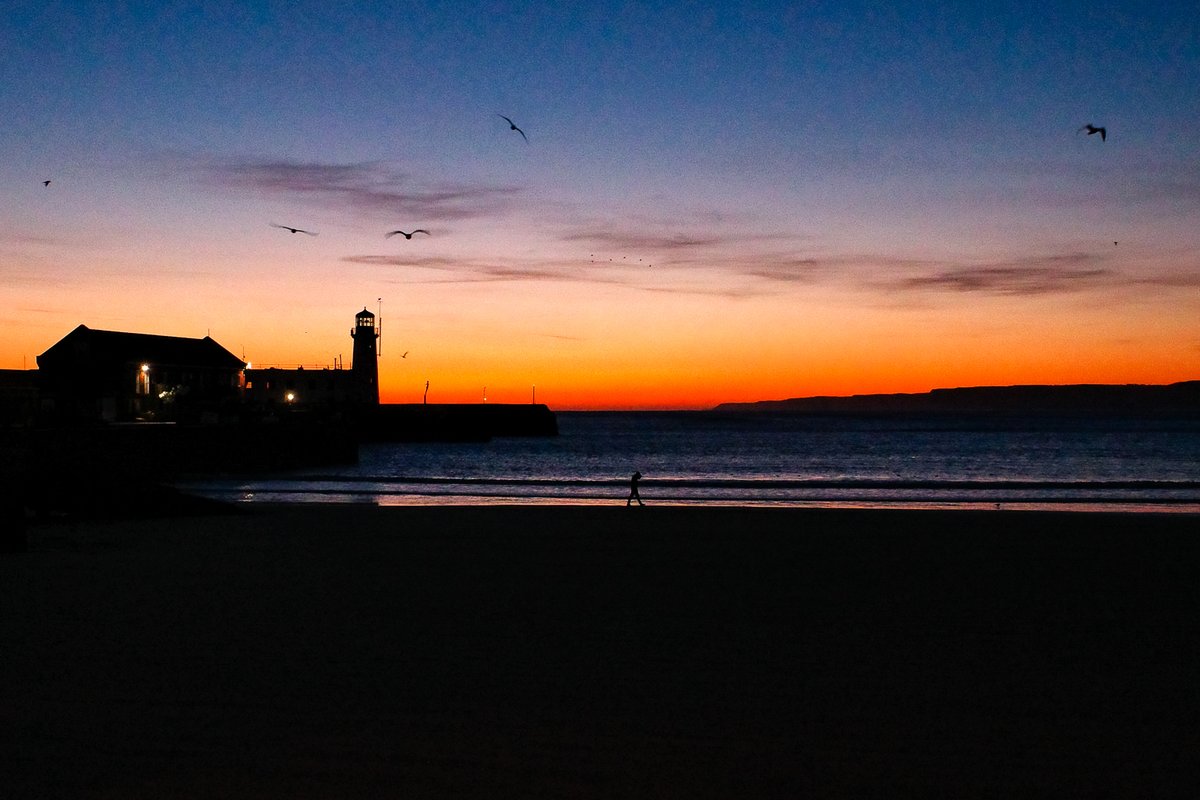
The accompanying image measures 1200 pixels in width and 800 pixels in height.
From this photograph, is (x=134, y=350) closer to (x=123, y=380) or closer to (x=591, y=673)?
(x=123, y=380)

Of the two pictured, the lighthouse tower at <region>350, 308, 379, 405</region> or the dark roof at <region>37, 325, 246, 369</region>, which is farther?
the lighthouse tower at <region>350, 308, 379, 405</region>

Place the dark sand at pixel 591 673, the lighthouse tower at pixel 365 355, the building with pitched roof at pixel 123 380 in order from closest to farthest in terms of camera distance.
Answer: the dark sand at pixel 591 673 → the building with pitched roof at pixel 123 380 → the lighthouse tower at pixel 365 355

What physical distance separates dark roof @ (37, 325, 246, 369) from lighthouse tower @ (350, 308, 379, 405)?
70.9ft

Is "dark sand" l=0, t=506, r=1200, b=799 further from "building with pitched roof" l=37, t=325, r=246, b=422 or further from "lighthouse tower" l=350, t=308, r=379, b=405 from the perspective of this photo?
"lighthouse tower" l=350, t=308, r=379, b=405

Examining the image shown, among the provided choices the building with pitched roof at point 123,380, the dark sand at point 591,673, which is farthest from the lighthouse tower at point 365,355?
the dark sand at point 591,673

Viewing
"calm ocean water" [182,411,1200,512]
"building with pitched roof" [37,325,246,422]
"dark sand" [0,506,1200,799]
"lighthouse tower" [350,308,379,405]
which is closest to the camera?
"dark sand" [0,506,1200,799]

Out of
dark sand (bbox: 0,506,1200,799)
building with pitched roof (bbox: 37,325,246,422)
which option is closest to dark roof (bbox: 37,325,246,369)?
building with pitched roof (bbox: 37,325,246,422)

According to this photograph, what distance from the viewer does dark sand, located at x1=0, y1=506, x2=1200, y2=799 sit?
5.54 metres

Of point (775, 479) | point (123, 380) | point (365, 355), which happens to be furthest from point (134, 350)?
point (775, 479)

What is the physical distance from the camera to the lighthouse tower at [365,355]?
92625 mm

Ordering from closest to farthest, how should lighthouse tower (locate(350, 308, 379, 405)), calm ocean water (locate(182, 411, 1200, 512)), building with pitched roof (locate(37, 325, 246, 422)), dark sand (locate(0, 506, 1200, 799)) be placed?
1. dark sand (locate(0, 506, 1200, 799))
2. calm ocean water (locate(182, 411, 1200, 512))
3. building with pitched roof (locate(37, 325, 246, 422))
4. lighthouse tower (locate(350, 308, 379, 405))

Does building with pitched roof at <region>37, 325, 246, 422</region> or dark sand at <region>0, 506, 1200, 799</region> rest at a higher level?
building with pitched roof at <region>37, 325, 246, 422</region>

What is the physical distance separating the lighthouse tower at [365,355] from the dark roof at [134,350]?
2160 cm

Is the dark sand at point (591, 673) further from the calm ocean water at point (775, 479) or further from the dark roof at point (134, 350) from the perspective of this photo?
the dark roof at point (134, 350)
